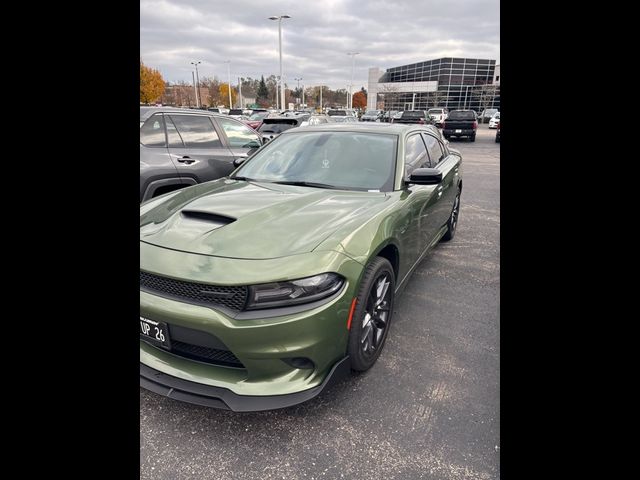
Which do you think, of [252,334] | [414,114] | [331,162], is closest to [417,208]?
[331,162]

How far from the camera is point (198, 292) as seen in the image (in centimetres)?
194

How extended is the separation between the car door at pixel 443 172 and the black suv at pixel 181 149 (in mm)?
2939

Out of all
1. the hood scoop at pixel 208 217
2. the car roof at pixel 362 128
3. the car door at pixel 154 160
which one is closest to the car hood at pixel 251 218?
the hood scoop at pixel 208 217

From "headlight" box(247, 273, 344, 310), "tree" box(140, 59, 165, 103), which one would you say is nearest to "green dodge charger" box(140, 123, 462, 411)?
"headlight" box(247, 273, 344, 310)

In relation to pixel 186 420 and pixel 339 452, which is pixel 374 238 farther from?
pixel 186 420

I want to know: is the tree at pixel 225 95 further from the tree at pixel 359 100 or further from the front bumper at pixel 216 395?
the front bumper at pixel 216 395

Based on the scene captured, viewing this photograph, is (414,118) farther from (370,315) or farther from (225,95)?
(225,95)

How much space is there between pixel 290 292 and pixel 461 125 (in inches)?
885

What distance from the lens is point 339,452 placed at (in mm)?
1930

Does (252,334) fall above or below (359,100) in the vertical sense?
below

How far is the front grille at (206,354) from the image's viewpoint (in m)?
1.94
